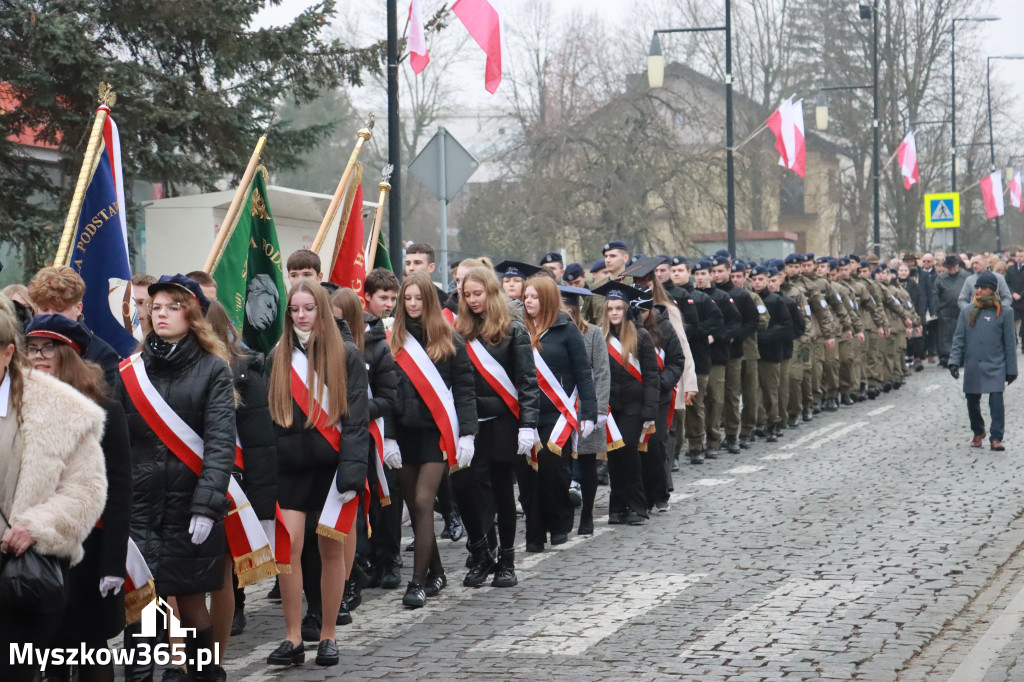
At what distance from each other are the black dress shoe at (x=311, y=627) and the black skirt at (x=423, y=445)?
1.21m

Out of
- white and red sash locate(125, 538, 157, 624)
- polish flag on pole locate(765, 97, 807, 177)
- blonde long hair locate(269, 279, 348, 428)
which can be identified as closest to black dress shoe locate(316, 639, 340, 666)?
blonde long hair locate(269, 279, 348, 428)

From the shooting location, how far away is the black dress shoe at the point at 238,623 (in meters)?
7.77

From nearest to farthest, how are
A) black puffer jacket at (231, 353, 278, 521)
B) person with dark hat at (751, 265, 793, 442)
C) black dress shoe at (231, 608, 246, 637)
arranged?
black puffer jacket at (231, 353, 278, 521) < black dress shoe at (231, 608, 246, 637) < person with dark hat at (751, 265, 793, 442)

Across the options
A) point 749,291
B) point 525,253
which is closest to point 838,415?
point 749,291

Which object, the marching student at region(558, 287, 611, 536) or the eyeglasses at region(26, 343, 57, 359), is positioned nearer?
the eyeglasses at region(26, 343, 57, 359)

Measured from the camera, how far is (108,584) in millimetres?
5055

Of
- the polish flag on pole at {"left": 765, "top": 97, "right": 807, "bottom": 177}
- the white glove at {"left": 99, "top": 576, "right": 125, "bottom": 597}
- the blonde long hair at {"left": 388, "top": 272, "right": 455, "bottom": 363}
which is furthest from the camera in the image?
the polish flag on pole at {"left": 765, "top": 97, "right": 807, "bottom": 177}

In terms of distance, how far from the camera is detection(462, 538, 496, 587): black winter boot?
888cm

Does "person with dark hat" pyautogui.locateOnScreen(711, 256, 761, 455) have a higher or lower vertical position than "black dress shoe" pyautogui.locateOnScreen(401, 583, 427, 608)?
higher

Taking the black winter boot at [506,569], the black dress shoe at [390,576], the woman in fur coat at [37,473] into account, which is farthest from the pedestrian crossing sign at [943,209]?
the woman in fur coat at [37,473]

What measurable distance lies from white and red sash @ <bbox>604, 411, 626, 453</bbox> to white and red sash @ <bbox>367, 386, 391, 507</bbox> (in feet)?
9.37

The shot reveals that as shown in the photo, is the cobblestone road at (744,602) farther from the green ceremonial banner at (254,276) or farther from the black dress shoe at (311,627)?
the green ceremonial banner at (254,276)

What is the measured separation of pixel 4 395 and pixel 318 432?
2.63 metres

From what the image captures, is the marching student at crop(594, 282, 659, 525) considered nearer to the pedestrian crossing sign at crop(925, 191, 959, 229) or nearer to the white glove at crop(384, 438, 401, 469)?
the white glove at crop(384, 438, 401, 469)
